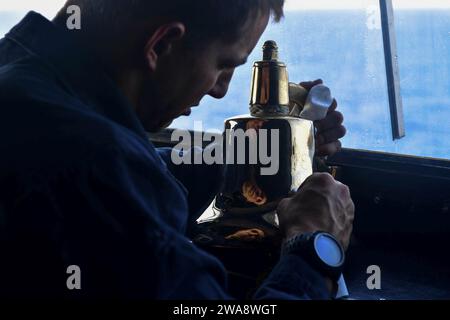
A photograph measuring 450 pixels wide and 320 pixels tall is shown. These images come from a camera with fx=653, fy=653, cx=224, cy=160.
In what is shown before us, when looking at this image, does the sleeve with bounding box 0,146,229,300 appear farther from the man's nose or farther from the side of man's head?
the man's nose

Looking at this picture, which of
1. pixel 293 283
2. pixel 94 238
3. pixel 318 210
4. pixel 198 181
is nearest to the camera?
pixel 94 238

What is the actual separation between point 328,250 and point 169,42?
0.39 metres

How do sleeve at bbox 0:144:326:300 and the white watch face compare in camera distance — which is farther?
the white watch face

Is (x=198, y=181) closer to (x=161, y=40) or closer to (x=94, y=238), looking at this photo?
(x=161, y=40)

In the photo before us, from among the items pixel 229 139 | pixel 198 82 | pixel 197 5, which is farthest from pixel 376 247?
pixel 197 5

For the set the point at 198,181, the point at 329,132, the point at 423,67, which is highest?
the point at 423,67

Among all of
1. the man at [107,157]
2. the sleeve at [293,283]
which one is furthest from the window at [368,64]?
the sleeve at [293,283]

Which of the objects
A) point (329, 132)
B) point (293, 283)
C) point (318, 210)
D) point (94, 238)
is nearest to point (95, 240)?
point (94, 238)

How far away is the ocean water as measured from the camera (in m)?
2.36

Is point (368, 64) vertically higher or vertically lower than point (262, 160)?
higher

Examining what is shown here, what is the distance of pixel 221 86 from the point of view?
1.15 metres

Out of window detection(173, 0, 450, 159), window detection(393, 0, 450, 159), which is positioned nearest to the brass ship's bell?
window detection(173, 0, 450, 159)

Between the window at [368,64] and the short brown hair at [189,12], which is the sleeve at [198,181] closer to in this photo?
the short brown hair at [189,12]

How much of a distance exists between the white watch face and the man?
0.10 ft
